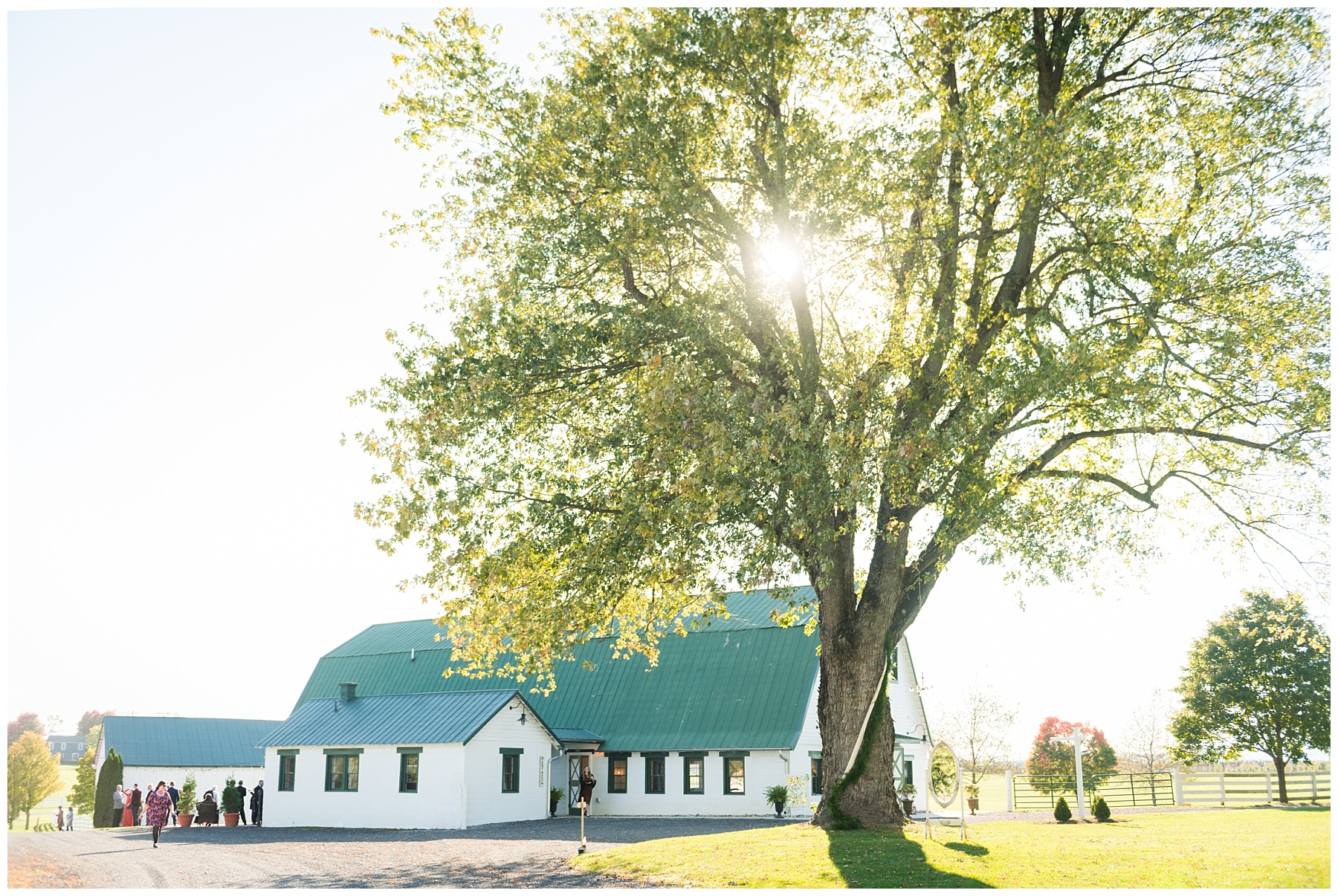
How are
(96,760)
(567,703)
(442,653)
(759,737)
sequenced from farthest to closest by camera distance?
(96,760) < (442,653) < (567,703) < (759,737)

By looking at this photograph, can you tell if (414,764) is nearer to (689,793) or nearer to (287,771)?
(287,771)

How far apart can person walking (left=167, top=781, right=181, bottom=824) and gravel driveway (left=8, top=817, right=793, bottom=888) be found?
7.89 metres

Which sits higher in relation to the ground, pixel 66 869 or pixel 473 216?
pixel 473 216

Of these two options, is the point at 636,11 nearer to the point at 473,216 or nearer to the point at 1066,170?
the point at 473,216

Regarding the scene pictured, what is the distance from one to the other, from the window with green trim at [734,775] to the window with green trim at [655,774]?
255 centimetres

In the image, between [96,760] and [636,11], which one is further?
[96,760]


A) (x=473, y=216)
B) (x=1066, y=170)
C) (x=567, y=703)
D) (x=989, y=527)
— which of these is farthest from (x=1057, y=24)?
(x=567, y=703)

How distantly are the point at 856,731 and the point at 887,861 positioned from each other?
11.3 feet

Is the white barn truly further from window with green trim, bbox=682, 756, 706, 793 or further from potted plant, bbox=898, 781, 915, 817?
potted plant, bbox=898, 781, 915, 817

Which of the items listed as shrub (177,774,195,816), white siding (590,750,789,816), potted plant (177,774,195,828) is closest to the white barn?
white siding (590,750,789,816)

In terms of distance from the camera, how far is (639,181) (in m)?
16.3

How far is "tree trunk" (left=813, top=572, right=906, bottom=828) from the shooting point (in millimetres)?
16844

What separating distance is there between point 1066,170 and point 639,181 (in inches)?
261

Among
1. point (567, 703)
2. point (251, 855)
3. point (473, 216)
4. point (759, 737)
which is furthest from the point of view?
point (567, 703)
